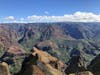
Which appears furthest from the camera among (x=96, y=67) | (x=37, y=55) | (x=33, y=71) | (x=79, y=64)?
(x=79, y=64)

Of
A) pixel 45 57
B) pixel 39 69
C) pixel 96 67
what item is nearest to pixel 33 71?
pixel 39 69

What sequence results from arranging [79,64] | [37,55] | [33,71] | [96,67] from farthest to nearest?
[79,64] → [96,67] → [37,55] → [33,71]

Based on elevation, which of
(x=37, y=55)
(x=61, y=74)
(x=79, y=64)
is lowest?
(x=79, y=64)

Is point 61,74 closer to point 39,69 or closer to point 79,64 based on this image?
point 39,69

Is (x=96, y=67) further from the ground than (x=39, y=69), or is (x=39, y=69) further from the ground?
(x=39, y=69)

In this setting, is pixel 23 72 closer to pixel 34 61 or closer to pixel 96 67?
pixel 34 61

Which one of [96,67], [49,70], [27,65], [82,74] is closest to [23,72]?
[27,65]

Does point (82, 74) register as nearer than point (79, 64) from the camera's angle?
Yes

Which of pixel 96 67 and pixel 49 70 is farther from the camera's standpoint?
pixel 96 67

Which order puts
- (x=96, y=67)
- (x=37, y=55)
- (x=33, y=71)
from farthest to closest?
(x=96, y=67)
(x=37, y=55)
(x=33, y=71)
